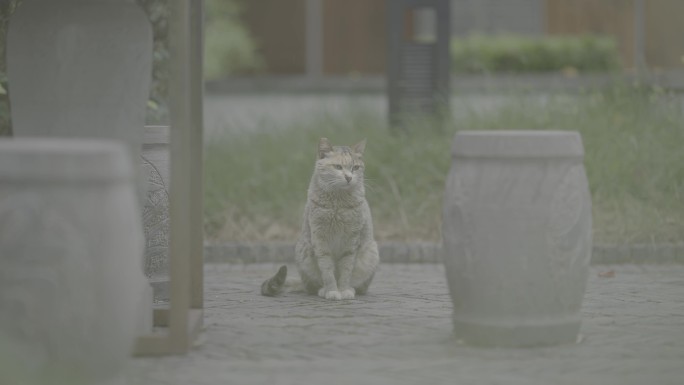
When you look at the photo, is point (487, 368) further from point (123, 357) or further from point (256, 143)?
point (256, 143)

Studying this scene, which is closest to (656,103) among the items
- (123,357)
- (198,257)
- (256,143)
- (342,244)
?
(256,143)

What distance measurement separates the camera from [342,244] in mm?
7574

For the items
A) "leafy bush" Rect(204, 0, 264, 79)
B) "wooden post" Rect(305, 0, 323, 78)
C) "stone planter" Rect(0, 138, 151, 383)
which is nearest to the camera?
"stone planter" Rect(0, 138, 151, 383)

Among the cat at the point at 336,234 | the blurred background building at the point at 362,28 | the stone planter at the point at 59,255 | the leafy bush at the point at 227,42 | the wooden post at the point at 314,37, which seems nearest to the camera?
the stone planter at the point at 59,255

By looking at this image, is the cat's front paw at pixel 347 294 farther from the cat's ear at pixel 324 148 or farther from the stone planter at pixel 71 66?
the stone planter at pixel 71 66

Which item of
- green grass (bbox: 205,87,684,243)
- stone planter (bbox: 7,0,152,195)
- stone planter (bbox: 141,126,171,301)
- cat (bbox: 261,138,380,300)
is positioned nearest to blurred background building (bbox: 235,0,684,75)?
green grass (bbox: 205,87,684,243)

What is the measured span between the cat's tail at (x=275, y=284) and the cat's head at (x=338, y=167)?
604mm

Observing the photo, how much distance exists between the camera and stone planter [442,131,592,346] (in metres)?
5.58

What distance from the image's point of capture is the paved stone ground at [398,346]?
5.17 meters

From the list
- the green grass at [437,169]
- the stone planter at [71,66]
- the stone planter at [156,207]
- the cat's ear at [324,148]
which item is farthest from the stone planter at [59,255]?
the green grass at [437,169]

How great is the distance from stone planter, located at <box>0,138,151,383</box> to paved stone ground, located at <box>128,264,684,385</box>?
2.71 feet

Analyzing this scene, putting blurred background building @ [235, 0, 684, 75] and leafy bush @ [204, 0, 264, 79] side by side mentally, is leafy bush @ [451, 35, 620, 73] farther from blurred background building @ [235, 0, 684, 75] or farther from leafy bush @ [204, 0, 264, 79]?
leafy bush @ [204, 0, 264, 79]

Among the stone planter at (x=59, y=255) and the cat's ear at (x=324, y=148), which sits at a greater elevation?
the cat's ear at (x=324, y=148)

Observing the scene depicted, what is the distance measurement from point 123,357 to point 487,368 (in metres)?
1.67
